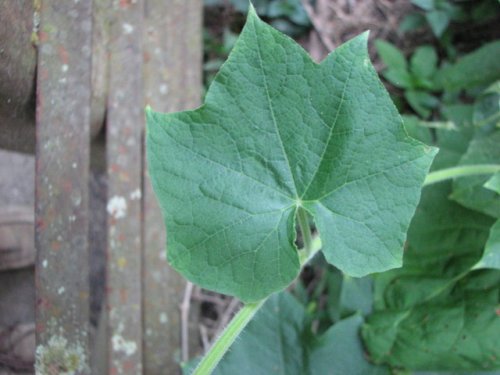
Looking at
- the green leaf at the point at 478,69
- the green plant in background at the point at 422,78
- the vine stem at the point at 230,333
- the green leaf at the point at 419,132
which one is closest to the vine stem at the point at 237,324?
the vine stem at the point at 230,333

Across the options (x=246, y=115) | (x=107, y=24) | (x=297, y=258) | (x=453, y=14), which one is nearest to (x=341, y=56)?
(x=246, y=115)

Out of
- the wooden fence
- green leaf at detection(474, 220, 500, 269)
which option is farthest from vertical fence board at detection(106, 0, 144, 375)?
green leaf at detection(474, 220, 500, 269)

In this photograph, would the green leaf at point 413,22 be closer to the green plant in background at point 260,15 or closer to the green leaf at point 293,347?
the green plant in background at point 260,15

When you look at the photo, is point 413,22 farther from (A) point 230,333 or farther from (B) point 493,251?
(A) point 230,333

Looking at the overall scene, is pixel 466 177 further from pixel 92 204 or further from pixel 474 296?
pixel 92 204

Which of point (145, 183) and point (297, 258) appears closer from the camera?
point (297, 258)

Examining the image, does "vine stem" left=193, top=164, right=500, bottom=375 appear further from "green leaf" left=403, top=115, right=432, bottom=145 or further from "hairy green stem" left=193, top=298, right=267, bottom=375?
→ "green leaf" left=403, top=115, right=432, bottom=145
